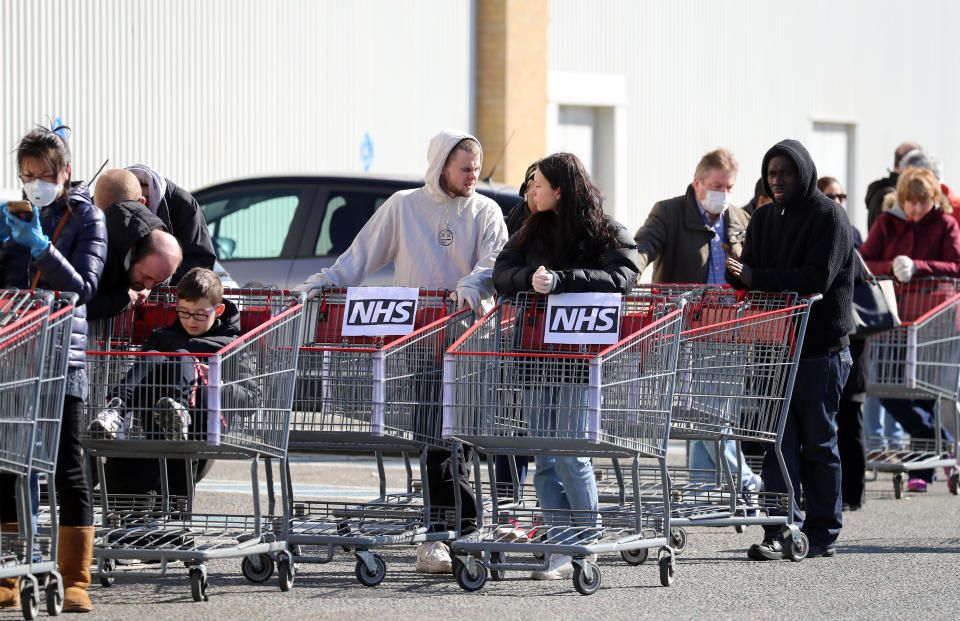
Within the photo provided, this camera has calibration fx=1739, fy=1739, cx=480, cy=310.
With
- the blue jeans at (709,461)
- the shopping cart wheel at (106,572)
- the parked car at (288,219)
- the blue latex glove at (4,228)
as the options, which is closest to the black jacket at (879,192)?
the parked car at (288,219)

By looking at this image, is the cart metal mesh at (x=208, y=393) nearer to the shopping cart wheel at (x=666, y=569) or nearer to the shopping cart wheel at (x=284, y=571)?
the shopping cart wheel at (x=284, y=571)

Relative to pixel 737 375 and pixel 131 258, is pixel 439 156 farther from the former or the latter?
pixel 737 375

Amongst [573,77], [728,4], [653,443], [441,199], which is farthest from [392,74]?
[653,443]

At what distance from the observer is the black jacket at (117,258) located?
6.63 m

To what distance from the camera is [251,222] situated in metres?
11.9

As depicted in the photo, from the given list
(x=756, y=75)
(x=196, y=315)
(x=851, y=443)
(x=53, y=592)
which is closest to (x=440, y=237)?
(x=196, y=315)

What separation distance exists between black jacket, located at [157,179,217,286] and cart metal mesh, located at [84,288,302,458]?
1167 mm

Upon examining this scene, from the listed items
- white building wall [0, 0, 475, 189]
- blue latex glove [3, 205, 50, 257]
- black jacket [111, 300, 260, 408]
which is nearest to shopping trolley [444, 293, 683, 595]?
black jacket [111, 300, 260, 408]

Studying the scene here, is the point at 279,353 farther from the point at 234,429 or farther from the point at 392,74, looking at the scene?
the point at 392,74

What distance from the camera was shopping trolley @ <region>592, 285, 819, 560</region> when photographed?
7.54m

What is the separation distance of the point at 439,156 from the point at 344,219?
3930 mm

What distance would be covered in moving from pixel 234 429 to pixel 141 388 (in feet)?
1.25

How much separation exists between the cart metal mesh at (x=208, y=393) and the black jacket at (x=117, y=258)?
0.60 feet

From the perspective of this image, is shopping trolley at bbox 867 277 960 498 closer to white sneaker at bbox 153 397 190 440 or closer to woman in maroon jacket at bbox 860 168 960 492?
woman in maroon jacket at bbox 860 168 960 492
